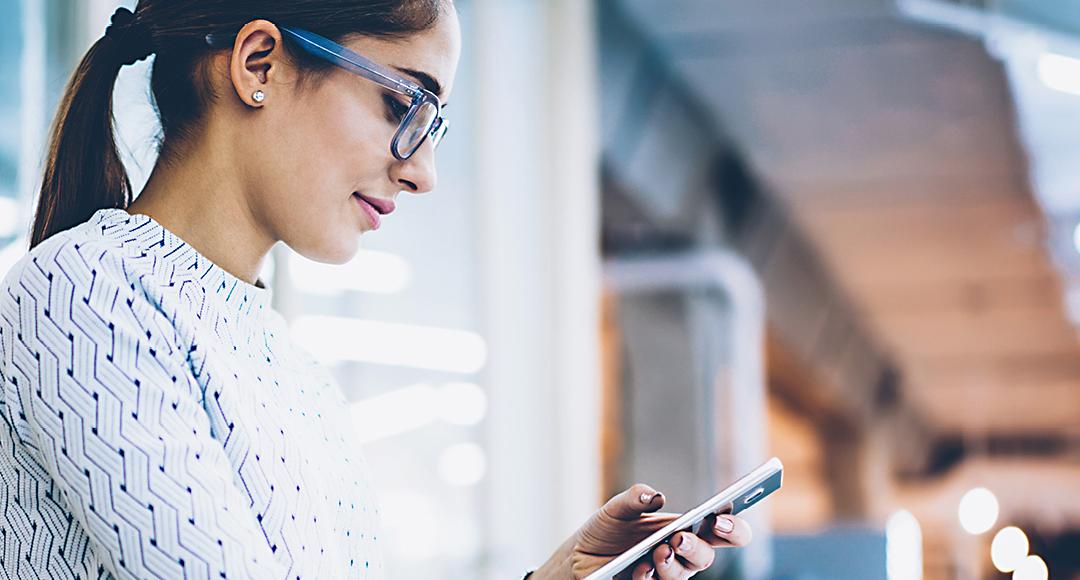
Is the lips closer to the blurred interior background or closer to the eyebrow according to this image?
the eyebrow

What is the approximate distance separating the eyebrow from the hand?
38cm

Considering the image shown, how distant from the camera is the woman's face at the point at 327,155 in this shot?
3.39 feet

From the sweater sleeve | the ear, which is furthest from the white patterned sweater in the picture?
the ear

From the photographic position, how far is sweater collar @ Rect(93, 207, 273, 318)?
3.10 feet

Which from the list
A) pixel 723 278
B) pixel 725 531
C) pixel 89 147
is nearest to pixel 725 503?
pixel 725 531

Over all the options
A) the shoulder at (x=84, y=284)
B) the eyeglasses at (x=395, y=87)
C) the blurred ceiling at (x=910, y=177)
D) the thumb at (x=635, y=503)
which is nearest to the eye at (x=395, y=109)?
the eyeglasses at (x=395, y=87)

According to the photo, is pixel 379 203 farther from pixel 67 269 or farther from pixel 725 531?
pixel 725 531

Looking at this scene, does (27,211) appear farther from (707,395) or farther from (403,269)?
(707,395)

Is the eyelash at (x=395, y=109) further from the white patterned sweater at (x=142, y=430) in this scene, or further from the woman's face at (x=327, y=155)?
the white patterned sweater at (x=142, y=430)

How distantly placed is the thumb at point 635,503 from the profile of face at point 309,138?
32cm

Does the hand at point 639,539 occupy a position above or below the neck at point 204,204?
below

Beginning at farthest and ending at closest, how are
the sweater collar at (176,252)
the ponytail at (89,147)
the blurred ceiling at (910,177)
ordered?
the blurred ceiling at (910,177) < the ponytail at (89,147) < the sweater collar at (176,252)

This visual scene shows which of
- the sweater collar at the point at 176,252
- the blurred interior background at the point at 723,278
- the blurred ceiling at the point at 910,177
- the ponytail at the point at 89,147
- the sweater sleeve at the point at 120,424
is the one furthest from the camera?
the blurred ceiling at the point at 910,177

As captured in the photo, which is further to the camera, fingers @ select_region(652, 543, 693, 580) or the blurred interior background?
the blurred interior background
